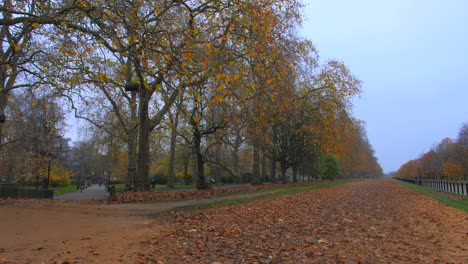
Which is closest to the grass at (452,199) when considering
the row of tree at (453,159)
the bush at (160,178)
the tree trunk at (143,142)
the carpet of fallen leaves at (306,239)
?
the carpet of fallen leaves at (306,239)

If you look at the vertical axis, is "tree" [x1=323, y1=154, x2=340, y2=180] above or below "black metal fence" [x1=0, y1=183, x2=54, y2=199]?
above

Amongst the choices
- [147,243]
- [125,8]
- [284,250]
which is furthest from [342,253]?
[125,8]

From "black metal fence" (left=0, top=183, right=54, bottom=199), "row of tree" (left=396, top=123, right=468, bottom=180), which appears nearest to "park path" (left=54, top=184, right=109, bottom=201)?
"black metal fence" (left=0, top=183, right=54, bottom=199)

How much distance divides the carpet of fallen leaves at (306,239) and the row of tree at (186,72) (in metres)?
2.88

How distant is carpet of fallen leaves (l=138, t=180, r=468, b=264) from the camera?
7020mm

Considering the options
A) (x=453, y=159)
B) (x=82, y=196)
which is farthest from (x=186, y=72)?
(x=453, y=159)

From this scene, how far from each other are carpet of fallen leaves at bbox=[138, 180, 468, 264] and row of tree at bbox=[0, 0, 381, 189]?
2876mm

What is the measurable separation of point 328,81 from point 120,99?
1762 centimetres

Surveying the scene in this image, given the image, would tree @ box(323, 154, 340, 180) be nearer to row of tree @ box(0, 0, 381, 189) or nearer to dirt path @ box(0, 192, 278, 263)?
row of tree @ box(0, 0, 381, 189)

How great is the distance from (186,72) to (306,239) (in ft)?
15.9

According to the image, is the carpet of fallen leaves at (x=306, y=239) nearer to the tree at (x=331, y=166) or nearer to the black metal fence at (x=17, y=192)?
the black metal fence at (x=17, y=192)

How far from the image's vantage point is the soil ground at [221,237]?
6895 millimetres

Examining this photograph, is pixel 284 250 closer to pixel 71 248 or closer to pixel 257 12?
pixel 71 248

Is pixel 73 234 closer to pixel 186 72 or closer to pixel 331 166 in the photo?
pixel 186 72
